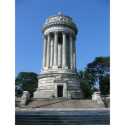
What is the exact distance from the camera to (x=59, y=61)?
3659cm

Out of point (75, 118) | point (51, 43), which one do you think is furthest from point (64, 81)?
point (75, 118)

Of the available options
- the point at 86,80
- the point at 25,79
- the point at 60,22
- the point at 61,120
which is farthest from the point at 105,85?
the point at 61,120

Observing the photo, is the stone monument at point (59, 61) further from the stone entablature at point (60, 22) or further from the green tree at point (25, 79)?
the green tree at point (25, 79)

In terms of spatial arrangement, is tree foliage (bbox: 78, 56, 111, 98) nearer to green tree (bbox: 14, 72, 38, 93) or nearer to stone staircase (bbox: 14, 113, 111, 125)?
green tree (bbox: 14, 72, 38, 93)

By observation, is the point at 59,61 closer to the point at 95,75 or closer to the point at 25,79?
the point at 95,75

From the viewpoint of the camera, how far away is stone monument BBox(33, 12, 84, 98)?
31.1m

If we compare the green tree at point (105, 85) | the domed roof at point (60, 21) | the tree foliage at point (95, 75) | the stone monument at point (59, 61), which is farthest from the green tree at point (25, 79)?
the domed roof at point (60, 21)

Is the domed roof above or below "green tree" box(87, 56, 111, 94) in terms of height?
above

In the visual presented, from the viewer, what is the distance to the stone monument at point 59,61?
102 feet

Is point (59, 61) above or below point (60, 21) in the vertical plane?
below

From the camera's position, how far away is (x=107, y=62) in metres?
51.8

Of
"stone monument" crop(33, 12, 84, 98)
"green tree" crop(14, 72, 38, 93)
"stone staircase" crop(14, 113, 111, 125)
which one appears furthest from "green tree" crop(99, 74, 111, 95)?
"stone staircase" crop(14, 113, 111, 125)
